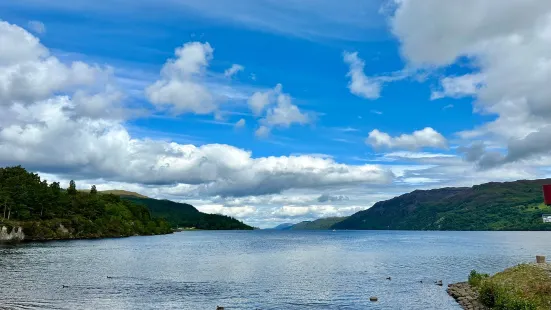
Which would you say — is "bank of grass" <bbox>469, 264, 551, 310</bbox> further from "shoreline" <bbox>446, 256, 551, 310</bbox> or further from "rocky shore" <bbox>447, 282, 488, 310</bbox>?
"rocky shore" <bbox>447, 282, 488, 310</bbox>

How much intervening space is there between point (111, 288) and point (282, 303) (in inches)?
1381

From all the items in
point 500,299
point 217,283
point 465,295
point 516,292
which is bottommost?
point 217,283

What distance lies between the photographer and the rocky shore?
220 ft

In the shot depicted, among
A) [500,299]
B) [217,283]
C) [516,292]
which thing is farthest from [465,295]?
[217,283]

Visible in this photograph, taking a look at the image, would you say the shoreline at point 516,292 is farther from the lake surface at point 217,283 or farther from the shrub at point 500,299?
the lake surface at point 217,283

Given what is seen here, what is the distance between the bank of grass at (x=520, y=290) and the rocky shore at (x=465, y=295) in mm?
1549

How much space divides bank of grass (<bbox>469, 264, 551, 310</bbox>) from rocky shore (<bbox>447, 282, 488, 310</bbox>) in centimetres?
155

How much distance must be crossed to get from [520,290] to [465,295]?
1760 centimetres

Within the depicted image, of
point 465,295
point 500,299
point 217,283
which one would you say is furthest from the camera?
point 217,283

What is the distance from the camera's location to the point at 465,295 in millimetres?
75688

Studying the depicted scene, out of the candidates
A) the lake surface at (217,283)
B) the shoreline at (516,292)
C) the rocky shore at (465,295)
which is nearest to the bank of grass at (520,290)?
the shoreline at (516,292)

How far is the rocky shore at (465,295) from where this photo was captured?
67.1 m

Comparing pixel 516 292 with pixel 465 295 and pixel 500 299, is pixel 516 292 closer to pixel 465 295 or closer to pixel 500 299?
pixel 500 299

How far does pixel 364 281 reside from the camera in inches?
3900
